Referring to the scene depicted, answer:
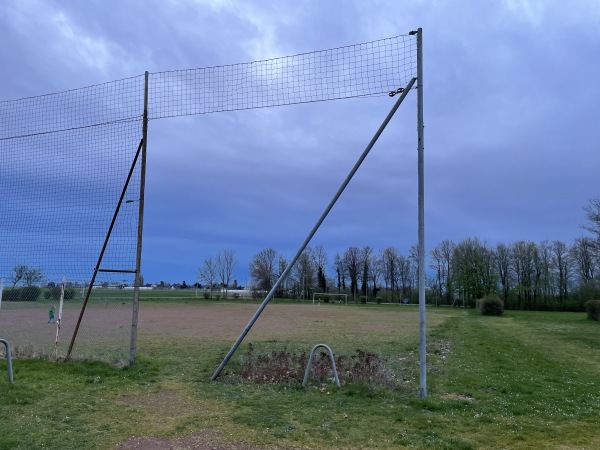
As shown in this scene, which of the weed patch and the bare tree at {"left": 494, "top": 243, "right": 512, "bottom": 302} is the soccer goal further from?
the weed patch

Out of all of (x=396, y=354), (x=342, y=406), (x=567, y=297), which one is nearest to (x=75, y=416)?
(x=342, y=406)

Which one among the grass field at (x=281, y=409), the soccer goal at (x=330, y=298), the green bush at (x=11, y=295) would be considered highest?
the green bush at (x=11, y=295)

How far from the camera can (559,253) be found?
73.4 m

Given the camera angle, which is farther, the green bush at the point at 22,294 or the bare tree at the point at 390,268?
the bare tree at the point at 390,268

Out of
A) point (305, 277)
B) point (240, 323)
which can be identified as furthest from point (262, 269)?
point (240, 323)

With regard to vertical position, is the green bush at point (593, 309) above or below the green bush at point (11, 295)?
below

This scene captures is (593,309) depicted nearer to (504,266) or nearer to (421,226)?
(421,226)

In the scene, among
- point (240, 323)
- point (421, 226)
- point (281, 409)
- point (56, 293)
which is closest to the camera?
point (281, 409)

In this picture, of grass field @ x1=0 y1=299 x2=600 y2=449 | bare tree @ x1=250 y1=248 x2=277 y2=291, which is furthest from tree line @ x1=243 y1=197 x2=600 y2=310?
grass field @ x1=0 y1=299 x2=600 y2=449

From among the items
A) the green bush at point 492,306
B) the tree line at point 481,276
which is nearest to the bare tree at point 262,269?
the tree line at point 481,276

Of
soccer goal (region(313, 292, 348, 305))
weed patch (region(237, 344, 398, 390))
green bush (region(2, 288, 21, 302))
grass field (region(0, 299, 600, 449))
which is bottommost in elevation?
soccer goal (region(313, 292, 348, 305))

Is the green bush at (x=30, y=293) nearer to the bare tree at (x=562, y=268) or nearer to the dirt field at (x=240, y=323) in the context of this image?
the dirt field at (x=240, y=323)

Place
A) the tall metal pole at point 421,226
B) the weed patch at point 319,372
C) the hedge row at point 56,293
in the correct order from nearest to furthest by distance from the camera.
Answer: the tall metal pole at point 421,226, the weed patch at point 319,372, the hedge row at point 56,293

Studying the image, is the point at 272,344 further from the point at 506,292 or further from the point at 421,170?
the point at 506,292
